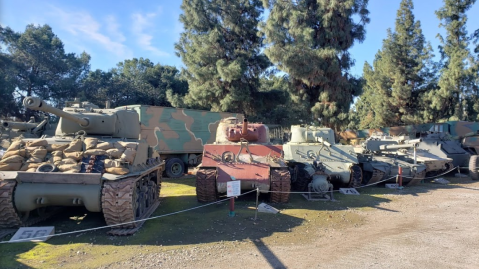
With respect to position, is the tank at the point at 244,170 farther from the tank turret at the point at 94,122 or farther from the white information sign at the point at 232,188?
the tank turret at the point at 94,122

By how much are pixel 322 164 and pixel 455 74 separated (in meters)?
19.9

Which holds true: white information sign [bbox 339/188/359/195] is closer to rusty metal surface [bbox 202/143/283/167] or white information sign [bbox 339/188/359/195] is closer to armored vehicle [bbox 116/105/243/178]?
rusty metal surface [bbox 202/143/283/167]

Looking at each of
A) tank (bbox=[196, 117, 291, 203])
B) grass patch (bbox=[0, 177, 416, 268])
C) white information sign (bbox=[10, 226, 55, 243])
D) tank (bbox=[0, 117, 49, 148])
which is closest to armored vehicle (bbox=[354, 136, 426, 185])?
grass patch (bbox=[0, 177, 416, 268])

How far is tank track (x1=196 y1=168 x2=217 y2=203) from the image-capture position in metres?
8.31

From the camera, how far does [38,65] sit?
2366 cm

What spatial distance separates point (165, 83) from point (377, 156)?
836 inches

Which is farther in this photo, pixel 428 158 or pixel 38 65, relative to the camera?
pixel 38 65

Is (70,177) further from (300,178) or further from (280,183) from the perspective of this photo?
(300,178)

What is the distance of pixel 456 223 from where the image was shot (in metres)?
7.29

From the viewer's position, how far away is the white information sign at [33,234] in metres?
5.71

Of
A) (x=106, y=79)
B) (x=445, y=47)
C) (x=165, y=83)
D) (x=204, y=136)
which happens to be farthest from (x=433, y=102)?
(x=106, y=79)

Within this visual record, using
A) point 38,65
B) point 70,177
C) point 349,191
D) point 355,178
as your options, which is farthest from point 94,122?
point 38,65

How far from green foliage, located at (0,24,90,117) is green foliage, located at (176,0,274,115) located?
27.4 feet

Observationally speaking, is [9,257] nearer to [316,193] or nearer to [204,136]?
[316,193]
